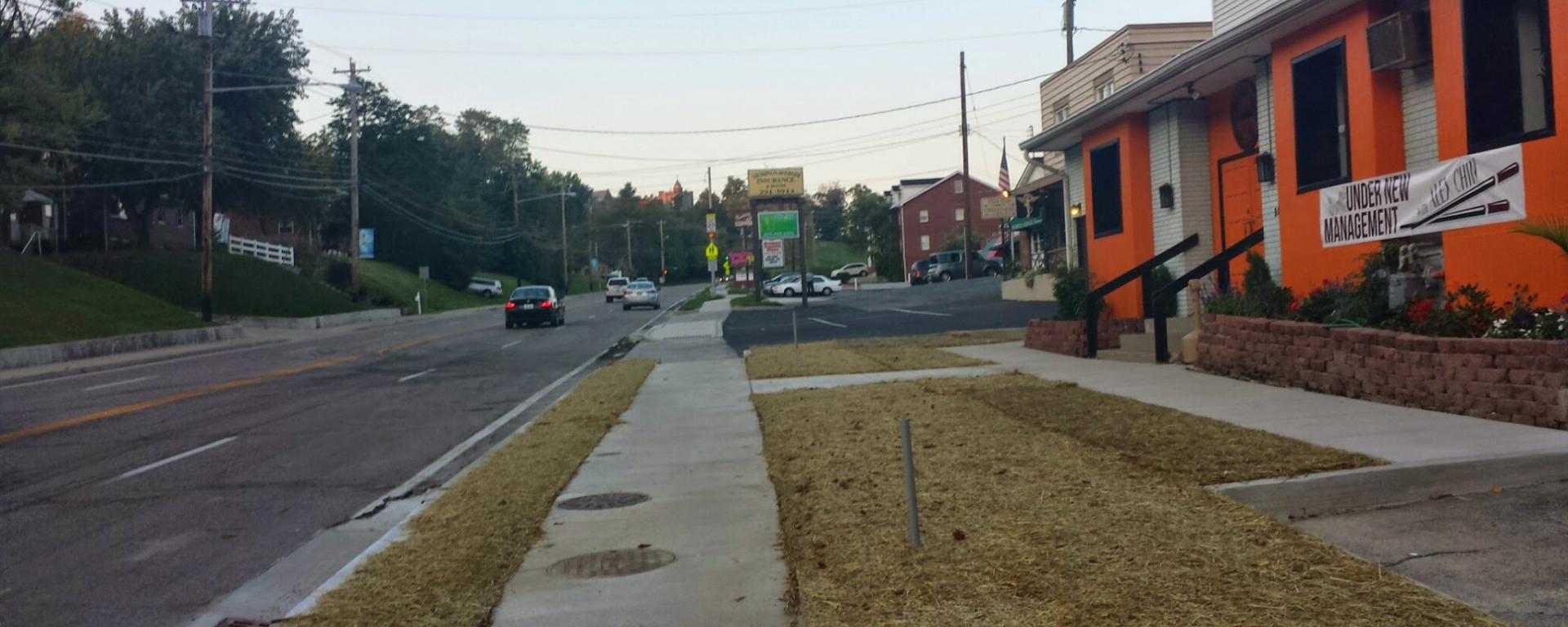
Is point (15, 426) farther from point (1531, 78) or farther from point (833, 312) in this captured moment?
point (833, 312)

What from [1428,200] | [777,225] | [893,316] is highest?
[777,225]

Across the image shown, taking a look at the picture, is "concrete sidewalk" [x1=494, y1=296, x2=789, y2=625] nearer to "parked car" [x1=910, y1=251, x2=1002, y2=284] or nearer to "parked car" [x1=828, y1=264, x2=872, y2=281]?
"parked car" [x1=910, y1=251, x2=1002, y2=284]

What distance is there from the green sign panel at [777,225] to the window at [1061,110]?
19200mm

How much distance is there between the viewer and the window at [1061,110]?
3380 cm

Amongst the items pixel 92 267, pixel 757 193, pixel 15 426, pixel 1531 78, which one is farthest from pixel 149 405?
pixel 757 193

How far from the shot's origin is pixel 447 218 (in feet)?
278

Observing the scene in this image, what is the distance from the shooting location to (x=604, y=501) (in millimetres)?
8789

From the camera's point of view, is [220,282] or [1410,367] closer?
[1410,367]

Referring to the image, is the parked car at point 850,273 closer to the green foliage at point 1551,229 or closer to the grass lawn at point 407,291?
the grass lawn at point 407,291

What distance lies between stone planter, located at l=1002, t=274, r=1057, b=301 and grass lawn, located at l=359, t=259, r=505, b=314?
115ft

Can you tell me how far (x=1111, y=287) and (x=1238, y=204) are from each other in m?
2.24

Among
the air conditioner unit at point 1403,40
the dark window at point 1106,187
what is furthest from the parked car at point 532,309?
the air conditioner unit at point 1403,40

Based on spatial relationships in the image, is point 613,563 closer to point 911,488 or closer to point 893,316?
point 911,488

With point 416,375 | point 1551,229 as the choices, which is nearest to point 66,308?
point 416,375
